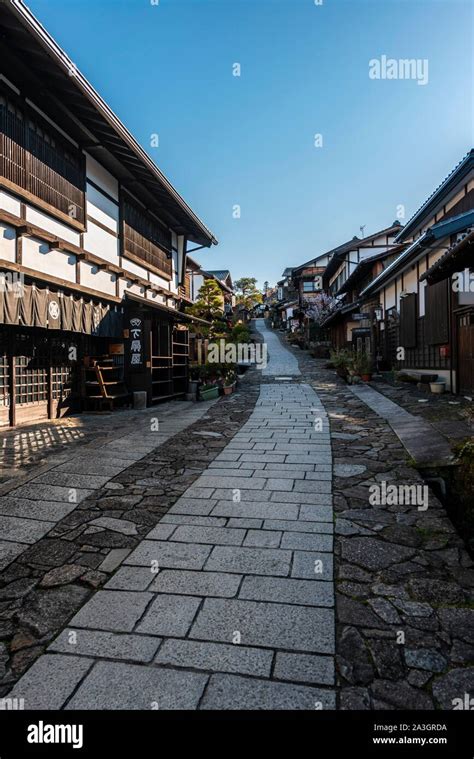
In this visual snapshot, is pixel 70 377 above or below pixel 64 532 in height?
above

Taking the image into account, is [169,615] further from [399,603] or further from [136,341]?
[136,341]

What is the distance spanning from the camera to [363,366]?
18.9 m

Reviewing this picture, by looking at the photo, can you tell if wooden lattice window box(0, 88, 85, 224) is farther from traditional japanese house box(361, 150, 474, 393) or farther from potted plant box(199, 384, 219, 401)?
traditional japanese house box(361, 150, 474, 393)

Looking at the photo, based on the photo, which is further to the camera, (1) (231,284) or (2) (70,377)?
(1) (231,284)

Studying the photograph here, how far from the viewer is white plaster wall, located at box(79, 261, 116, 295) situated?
1164 cm

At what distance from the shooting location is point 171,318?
16.5 metres

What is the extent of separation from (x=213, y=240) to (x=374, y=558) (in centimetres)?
1883

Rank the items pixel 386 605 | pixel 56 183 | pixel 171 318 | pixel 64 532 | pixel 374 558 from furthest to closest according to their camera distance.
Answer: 1. pixel 171 318
2. pixel 56 183
3. pixel 64 532
4. pixel 374 558
5. pixel 386 605

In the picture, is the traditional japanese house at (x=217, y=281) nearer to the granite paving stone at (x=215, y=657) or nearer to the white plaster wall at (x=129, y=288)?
the white plaster wall at (x=129, y=288)

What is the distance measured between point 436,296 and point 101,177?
11626 mm

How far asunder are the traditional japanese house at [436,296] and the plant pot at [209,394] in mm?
8164
